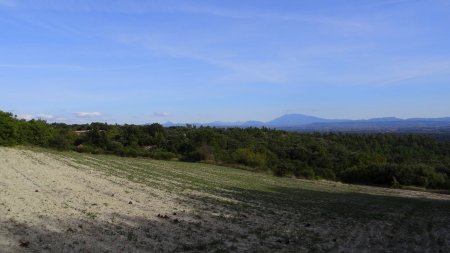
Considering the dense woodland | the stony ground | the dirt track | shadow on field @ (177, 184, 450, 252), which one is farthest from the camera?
the dense woodland

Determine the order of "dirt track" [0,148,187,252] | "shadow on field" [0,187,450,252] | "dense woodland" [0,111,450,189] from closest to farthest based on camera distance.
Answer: "dirt track" [0,148,187,252] → "shadow on field" [0,187,450,252] → "dense woodland" [0,111,450,189]

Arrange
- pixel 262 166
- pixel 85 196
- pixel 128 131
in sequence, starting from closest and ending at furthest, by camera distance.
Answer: pixel 85 196
pixel 262 166
pixel 128 131

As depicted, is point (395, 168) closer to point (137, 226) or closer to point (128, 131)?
point (128, 131)

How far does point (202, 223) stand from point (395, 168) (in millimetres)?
58697

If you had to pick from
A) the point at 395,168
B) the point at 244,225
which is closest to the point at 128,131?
the point at 395,168

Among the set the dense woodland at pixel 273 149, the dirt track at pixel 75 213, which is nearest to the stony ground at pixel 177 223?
the dirt track at pixel 75 213

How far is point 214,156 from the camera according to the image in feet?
253

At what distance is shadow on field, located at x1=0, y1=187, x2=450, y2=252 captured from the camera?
11.9 m

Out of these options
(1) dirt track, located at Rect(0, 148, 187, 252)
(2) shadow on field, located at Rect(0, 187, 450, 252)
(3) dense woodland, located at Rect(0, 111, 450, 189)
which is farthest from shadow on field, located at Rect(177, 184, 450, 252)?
(3) dense woodland, located at Rect(0, 111, 450, 189)

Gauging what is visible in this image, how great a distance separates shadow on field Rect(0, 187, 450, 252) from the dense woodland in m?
38.3

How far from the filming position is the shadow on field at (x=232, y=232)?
39.1ft

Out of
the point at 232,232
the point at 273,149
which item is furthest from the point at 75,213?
the point at 273,149

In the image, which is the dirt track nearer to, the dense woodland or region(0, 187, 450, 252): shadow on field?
region(0, 187, 450, 252): shadow on field

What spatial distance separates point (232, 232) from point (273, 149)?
3292 inches
